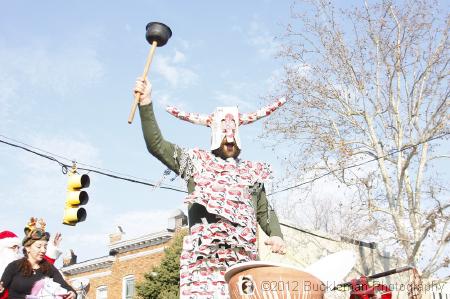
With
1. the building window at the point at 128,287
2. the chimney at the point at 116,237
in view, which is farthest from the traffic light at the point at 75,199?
the chimney at the point at 116,237

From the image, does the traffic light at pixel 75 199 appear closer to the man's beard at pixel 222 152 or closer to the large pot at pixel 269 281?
the man's beard at pixel 222 152

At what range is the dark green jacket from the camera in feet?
11.4

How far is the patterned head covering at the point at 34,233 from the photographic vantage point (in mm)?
4508

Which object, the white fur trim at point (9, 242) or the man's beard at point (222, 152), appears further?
the white fur trim at point (9, 242)

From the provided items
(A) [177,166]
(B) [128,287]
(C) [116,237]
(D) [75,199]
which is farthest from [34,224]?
(C) [116,237]

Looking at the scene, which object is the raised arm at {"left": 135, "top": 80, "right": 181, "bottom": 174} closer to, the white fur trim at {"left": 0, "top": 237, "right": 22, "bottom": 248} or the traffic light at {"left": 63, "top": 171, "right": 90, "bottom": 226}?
the white fur trim at {"left": 0, "top": 237, "right": 22, "bottom": 248}

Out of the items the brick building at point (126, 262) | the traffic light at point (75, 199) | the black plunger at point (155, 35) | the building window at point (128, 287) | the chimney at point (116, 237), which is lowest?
the black plunger at point (155, 35)

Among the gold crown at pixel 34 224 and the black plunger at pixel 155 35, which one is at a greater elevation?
the black plunger at pixel 155 35

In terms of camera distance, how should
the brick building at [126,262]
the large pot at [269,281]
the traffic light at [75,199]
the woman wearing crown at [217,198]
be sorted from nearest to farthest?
the large pot at [269,281], the woman wearing crown at [217,198], the traffic light at [75,199], the brick building at [126,262]

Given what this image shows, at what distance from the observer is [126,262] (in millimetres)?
24594

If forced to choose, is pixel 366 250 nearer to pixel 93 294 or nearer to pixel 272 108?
pixel 93 294

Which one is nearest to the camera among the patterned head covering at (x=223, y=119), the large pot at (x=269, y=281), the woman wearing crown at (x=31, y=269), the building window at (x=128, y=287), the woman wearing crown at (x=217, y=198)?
the large pot at (x=269, y=281)

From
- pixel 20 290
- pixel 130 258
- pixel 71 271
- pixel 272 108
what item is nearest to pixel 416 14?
pixel 272 108

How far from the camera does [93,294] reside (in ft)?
84.8
